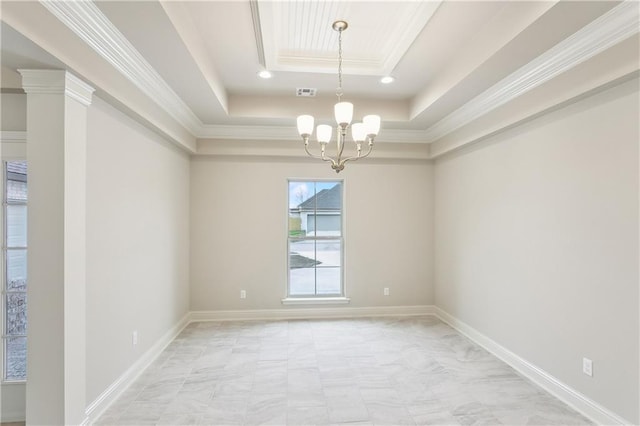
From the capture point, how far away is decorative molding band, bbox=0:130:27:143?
2.35m

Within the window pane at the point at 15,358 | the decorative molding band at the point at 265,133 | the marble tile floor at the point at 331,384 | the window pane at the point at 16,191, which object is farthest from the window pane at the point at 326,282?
the window pane at the point at 16,191

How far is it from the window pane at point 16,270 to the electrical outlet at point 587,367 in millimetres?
4216

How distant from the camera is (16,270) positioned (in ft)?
8.04

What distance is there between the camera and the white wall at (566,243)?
2223mm

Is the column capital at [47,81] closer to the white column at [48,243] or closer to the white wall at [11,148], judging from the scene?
the white column at [48,243]

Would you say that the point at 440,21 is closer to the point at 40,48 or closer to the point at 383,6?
the point at 383,6

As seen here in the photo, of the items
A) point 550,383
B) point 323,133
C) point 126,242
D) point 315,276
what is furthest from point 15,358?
point 550,383

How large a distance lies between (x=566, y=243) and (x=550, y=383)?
120 centimetres

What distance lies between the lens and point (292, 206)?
5020mm

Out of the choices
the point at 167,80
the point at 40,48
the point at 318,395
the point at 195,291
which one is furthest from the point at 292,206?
the point at 40,48

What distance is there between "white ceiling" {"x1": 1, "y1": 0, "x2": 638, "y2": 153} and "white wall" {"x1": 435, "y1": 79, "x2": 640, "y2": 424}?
0.48 metres

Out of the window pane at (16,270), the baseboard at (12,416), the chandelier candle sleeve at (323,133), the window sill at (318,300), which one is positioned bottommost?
the baseboard at (12,416)

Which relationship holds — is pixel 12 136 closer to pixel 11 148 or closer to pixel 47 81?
pixel 11 148

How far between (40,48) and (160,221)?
2.20m
